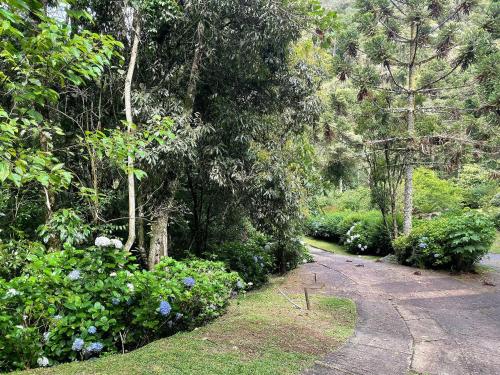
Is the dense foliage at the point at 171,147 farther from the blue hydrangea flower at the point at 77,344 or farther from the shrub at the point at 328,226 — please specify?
the shrub at the point at 328,226

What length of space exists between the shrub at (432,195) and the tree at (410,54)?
1975mm

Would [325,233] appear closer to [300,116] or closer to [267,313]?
[300,116]

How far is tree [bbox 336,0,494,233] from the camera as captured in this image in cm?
1102

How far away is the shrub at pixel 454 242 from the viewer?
7867mm

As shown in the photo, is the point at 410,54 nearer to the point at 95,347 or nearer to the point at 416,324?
the point at 416,324

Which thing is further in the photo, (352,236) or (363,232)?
(352,236)

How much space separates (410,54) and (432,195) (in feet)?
16.3

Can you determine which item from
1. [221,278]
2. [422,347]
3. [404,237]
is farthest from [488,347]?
[404,237]

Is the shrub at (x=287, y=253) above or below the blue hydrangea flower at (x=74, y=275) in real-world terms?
below

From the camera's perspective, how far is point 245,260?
7289 millimetres

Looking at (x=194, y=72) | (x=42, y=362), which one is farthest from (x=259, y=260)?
(x=42, y=362)

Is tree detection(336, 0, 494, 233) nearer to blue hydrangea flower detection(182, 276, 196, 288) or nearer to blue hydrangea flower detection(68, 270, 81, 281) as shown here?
blue hydrangea flower detection(182, 276, 196, 288)

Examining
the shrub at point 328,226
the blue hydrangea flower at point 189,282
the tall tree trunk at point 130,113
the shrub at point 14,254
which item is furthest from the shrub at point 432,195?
the shrub at point 14,254

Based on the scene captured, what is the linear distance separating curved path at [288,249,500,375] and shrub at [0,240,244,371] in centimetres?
156
